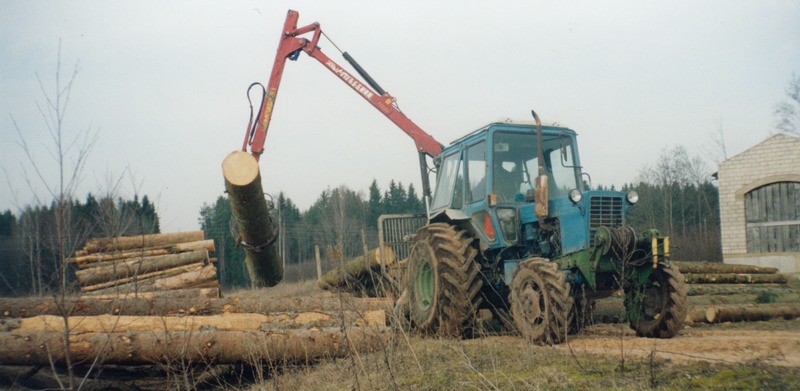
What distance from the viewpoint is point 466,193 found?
846cm

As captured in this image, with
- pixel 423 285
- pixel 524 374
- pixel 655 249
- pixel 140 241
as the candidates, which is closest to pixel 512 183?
pixel 423 285

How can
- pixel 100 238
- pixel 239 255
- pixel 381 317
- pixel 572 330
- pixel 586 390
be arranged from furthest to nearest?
pixel 239 255, pixel 100 238, pixel 381 317, pixel 572 330, pixel 586 390

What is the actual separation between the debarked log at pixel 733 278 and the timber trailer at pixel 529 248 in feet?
19.0

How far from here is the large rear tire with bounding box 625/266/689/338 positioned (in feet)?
21.4

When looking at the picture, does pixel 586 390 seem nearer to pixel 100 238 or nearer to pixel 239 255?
pixel 100 238

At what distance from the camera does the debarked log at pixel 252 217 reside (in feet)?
26.7

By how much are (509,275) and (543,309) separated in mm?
987

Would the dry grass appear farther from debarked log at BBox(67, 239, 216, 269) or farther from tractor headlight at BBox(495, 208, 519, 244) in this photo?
debarked log at BBox(67, 239, 216, 269)

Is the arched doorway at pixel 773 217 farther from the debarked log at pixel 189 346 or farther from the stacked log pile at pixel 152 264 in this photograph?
the debarked log at pixel 189 346

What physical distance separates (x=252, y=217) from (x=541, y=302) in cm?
415

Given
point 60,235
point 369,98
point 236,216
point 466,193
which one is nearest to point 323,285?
point 369,98

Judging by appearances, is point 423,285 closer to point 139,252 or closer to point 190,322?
point 190,322

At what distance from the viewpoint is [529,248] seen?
7.64 m

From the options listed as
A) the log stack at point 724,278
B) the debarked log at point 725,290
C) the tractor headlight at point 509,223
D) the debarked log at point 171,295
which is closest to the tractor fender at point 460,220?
the tractor headlight at point 509,223
